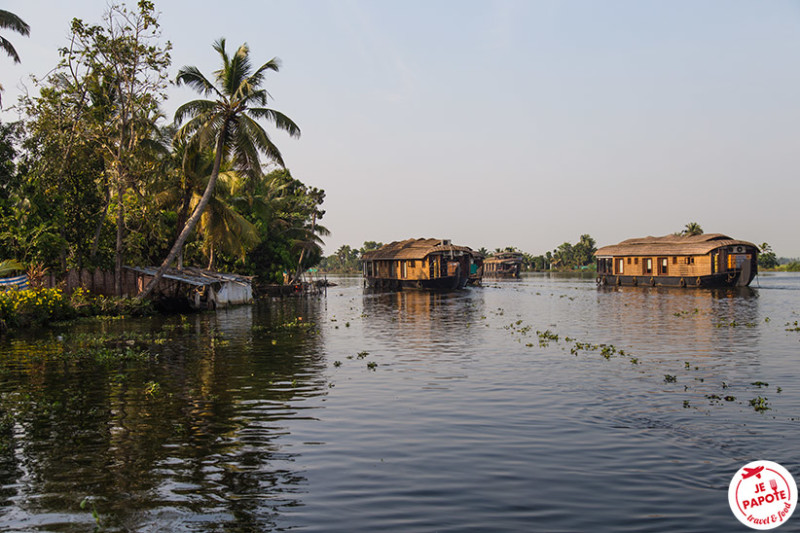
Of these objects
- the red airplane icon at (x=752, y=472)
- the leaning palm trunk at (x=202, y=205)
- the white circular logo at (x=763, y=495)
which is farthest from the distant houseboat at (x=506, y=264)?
the white circular logo at (x=763, y=495)

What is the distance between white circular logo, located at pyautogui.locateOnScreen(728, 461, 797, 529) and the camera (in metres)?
6.52

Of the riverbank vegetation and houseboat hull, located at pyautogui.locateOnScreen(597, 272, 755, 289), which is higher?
the riverbank vegetation

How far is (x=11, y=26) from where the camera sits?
3180cm

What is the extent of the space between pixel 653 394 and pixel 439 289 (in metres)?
55.0

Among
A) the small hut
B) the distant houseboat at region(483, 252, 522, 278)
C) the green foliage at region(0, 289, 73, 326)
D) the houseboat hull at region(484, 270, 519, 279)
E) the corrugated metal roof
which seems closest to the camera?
the green foliage at region(0, 289, 73, 326)

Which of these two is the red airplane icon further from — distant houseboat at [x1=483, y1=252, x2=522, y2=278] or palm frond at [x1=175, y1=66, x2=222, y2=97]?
distant houseboat at [x1=483, y1=252, x2=522, y2=278]

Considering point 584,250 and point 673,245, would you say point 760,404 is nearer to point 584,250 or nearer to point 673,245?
point 673,245

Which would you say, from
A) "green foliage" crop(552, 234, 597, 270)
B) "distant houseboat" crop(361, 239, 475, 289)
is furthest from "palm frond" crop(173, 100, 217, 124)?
"green foliage" crop(552, 234, 597, 270)

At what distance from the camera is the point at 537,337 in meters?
24.2

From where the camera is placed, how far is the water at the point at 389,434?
682 centimetres

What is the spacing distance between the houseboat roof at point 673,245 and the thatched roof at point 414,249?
16403 mm

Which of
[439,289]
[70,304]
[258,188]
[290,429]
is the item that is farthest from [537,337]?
[439,289]

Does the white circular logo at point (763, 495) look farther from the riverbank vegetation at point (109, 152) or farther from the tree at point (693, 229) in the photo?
the tree at point (693, 229)

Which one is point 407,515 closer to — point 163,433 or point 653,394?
point 163,433
